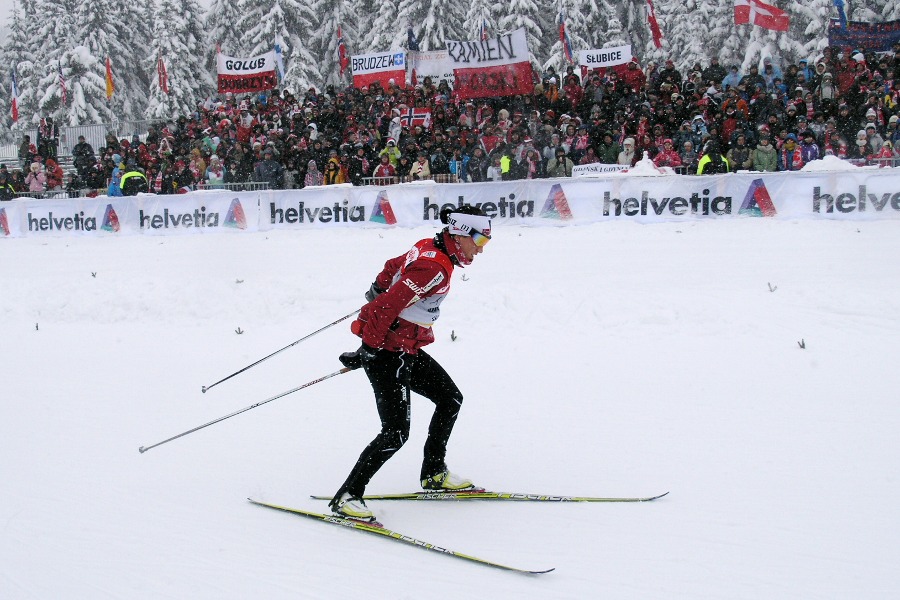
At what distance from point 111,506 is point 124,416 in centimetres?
224

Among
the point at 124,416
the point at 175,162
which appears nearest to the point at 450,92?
the point at 175,162

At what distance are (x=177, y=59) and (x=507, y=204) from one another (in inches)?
1378

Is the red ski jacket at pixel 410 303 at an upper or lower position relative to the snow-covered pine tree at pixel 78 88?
lower

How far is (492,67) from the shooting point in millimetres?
18406

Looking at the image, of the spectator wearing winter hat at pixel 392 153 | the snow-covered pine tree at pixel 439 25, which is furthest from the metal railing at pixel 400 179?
the snow-covered pine tree at pixel 439 25

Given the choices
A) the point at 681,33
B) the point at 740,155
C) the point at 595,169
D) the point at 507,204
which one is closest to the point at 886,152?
the point at 740,155

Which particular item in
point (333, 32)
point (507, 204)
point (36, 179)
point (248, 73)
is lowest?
point (507, 204)

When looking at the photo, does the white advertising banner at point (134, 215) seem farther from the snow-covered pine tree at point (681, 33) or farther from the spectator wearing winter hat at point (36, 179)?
the snow-covered pine tree at point (681, 33)

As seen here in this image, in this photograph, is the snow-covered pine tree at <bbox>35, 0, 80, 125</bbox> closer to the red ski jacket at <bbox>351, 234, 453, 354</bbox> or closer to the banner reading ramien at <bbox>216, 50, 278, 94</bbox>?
the banner reading ramien at <bbox>216, 50, 278, 94</bbox>

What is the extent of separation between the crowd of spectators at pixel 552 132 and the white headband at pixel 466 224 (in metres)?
10.8

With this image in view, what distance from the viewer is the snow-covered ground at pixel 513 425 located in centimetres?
427

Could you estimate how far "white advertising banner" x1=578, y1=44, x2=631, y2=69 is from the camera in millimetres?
19812

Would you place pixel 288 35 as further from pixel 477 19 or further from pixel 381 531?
pixel 381 531

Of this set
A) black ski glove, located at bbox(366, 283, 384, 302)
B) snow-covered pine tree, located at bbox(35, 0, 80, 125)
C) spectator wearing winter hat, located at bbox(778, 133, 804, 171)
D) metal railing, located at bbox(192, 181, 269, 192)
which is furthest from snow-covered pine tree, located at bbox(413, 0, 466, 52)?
black ski glove, located at bbox(366, 283, 384, 302)
